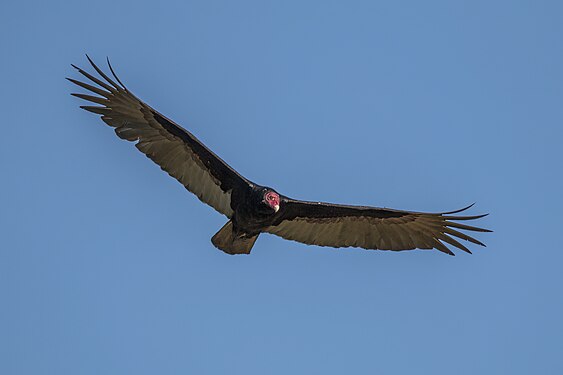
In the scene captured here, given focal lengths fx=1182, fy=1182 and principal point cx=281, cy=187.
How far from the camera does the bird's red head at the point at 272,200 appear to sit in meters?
20.0

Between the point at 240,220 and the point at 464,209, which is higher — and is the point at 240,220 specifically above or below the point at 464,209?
below

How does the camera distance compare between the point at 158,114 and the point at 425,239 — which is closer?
the point at 158,114

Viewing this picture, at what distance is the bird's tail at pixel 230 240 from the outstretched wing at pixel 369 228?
490mm

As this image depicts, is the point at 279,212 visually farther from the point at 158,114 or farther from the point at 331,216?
the point at 158,114

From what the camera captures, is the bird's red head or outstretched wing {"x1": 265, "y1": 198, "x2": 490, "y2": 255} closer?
→ the bird's red head

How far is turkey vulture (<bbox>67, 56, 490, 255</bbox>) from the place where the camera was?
800 inches

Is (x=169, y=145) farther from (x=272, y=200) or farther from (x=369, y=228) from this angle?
(x=369, y=228)

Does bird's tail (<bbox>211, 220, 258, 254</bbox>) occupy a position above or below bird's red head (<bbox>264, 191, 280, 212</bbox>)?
below

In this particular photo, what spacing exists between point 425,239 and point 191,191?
4.41 metres

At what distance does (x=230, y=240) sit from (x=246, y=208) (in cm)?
87

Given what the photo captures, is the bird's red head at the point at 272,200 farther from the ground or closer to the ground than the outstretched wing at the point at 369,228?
closer to the ground

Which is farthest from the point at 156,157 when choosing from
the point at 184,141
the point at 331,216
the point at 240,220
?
the point at 331,216

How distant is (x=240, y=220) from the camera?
20594 mm

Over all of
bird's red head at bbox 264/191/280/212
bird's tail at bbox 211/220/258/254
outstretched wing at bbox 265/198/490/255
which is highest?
outstretched wing at bbox 265/198/490/255
